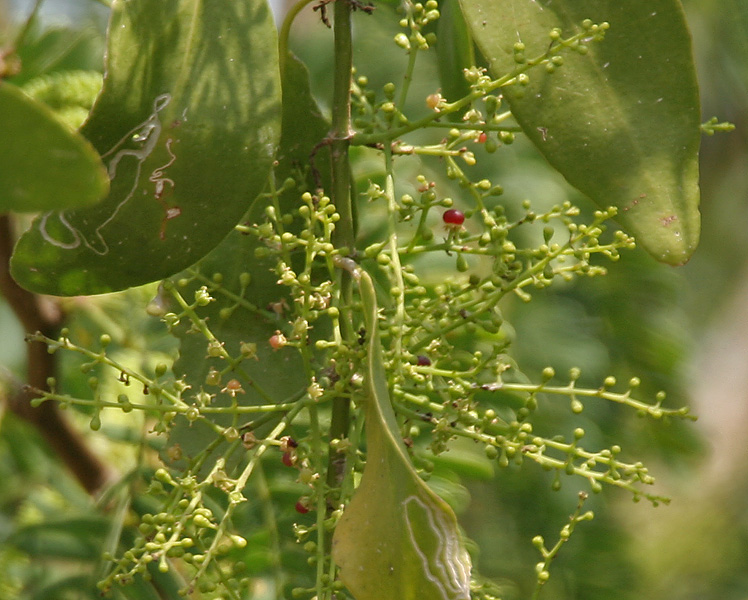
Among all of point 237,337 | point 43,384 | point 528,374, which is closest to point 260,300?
point 237,337

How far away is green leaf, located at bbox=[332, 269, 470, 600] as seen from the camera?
0.54 m

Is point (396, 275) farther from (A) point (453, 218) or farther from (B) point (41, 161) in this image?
(B) point (41, 161)

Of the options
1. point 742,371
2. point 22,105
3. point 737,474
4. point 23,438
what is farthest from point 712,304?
point 22,105

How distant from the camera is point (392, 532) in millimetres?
552

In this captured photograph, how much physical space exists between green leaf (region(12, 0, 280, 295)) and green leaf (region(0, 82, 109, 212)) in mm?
197

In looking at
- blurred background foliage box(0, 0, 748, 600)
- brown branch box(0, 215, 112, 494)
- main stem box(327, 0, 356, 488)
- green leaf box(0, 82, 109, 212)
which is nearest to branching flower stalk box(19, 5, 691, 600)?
main stem box(327, 0, 356, 488)

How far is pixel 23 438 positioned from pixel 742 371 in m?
3.85

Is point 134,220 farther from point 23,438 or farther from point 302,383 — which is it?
point 23,438

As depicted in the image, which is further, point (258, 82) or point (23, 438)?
point (23, 438)

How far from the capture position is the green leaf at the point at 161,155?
26.1 inches

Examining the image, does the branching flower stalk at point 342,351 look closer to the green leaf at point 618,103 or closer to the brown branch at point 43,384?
the green leaf at point 618,103

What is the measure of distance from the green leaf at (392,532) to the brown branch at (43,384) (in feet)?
2.23

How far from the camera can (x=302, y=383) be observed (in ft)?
Answer: 2.58

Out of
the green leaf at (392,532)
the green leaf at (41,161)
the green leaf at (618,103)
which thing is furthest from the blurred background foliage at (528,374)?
the green leaf at (41,161)
